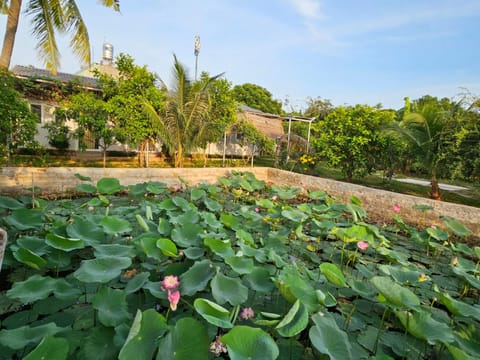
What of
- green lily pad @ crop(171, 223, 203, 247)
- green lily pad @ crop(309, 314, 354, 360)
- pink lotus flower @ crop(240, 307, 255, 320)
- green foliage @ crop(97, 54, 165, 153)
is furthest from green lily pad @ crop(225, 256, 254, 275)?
green foliage @ crop(97, 54, 165, 153)

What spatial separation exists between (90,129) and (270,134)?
661cm

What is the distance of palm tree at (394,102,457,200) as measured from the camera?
573 centimetres

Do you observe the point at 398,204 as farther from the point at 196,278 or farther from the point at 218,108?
the point at 218,108

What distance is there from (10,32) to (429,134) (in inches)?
400

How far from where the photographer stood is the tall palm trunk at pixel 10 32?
655 centimetres

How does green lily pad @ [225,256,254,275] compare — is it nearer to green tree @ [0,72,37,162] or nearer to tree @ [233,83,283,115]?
green tree @ [0,72,37,162]

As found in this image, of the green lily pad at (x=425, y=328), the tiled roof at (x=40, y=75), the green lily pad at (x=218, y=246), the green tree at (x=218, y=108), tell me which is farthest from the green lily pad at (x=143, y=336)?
the tiled roof at (x=40, y=75)

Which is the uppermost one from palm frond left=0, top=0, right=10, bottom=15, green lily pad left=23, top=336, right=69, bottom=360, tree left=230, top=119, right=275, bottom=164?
palm frond left=0, top=0, right=10, bottom=15

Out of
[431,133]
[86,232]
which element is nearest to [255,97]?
[431,133]

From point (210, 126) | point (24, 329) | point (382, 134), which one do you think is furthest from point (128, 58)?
point (24, 329)

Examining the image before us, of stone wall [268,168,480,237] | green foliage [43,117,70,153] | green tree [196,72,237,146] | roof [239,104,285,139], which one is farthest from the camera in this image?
roof [239,104,285,139]

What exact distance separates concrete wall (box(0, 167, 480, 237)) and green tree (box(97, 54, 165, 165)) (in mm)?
1985

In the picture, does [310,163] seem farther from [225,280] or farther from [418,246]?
[225,280]

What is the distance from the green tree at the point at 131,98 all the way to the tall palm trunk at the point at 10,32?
2.08 meters
